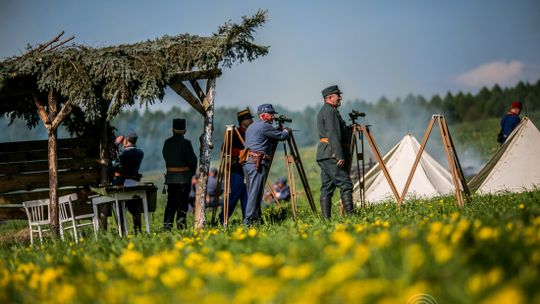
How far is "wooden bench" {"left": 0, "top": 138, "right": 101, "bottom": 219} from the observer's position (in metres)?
10.8

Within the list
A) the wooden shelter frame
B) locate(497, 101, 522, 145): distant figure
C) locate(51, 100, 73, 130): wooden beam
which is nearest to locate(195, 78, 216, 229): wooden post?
the wooden shelter frame

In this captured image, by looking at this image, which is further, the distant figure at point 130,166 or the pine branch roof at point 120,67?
the distant figure at point 130,166

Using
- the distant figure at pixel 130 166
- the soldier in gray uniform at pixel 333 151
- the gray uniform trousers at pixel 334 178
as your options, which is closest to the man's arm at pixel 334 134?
the soldier in gray uniform at pixel 333 151

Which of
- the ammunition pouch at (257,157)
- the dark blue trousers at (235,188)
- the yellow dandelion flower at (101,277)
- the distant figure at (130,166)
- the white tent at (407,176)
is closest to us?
the yellow dandelion flower at (101,277)

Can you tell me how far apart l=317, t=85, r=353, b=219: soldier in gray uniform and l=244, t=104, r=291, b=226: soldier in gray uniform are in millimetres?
621

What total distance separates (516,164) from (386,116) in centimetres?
8968

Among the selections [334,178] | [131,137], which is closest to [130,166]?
[131,137]

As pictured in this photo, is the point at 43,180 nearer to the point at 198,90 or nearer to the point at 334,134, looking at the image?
the point at 198,90

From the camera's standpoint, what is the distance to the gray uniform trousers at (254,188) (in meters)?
9.20

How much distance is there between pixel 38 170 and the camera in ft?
36.3

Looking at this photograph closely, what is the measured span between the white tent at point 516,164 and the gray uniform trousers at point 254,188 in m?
4.76

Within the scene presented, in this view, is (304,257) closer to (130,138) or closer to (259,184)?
(259,184)

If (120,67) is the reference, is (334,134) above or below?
below

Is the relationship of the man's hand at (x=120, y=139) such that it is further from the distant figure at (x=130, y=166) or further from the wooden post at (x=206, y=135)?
the wooden post at (x=206, y=135)
